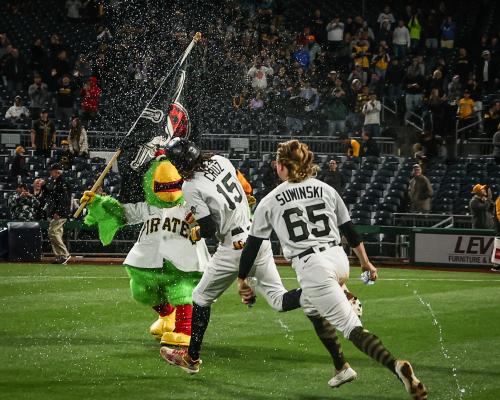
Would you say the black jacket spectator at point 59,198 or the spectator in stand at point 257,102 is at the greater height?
the spectator in stand at point 257,102

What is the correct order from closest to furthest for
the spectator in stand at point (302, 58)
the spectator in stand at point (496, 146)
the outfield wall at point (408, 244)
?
the outfield wall at point (408, 244) → the spectator in stand at point (496, 146) → the spectator in stand at point (302, 58)

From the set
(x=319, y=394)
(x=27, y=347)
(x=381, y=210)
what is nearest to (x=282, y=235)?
(x=319, y=394)

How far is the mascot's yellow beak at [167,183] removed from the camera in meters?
10.2

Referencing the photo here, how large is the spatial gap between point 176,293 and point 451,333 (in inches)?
133

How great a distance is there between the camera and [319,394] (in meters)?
8.53

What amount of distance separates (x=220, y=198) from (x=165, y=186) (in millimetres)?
1018

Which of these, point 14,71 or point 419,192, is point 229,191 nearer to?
point 419,192

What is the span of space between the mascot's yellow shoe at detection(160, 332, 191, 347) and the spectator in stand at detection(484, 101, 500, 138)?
15.4 m

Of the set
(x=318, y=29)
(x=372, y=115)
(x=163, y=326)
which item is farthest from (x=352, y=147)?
(x=163, y=326)

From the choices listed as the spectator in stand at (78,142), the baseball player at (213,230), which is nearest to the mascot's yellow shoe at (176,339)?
the baseball player at (213,230)

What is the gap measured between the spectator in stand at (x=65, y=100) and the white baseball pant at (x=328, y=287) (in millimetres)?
18607

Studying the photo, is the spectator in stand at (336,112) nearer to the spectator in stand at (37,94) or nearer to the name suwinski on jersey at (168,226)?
the spectator in stand at (37,94)

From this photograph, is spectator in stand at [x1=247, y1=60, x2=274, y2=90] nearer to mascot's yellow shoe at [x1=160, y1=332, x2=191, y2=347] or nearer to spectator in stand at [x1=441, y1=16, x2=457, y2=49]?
spectator in stand at [x1=441, y1=16, x2=457, y2=49]

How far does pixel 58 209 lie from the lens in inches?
813
